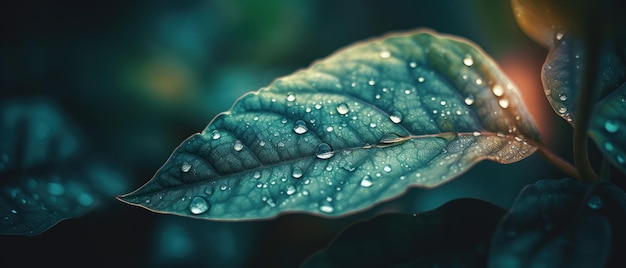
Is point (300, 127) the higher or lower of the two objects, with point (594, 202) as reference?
higher

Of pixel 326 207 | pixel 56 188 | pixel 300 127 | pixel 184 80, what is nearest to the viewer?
pixel 326 207

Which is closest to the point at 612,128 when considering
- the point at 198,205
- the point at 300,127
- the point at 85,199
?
the point at 300,127

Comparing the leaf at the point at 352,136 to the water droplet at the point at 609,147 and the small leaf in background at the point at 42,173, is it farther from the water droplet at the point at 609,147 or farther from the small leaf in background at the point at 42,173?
the small leaf in background at the point at 42,173

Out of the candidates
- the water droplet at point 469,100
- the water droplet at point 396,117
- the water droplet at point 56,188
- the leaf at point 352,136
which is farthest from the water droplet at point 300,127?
Result: the water droplet at point 56,188

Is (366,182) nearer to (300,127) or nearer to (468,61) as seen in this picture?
(300,127)

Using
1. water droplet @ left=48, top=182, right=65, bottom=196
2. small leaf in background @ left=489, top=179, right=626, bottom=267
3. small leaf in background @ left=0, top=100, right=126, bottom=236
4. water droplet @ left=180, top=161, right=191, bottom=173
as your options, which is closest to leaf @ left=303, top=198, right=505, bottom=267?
small leaf in background @ left=489, top=179, right=626, bottom=267

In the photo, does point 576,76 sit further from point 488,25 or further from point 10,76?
point 10,76
